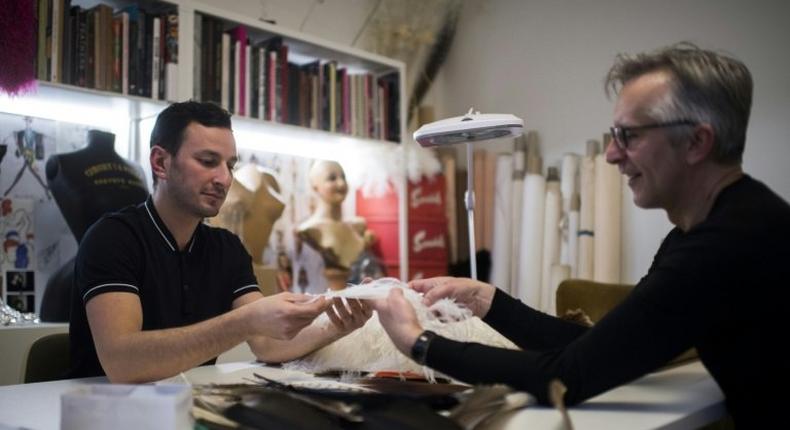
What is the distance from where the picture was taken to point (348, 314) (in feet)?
5.57

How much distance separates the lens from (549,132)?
4.24 m

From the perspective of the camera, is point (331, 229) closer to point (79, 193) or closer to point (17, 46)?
point (79, 193)

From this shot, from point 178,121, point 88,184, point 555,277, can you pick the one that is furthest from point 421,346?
point 555,277

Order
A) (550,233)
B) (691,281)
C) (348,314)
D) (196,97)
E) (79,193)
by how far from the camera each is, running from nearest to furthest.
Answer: (691,281) → (348,314) → (79,193) → (196,97) → (550,233)

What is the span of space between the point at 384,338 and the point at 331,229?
1.88 m

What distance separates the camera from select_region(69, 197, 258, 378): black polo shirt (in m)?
1.76

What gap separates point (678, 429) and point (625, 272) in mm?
2822

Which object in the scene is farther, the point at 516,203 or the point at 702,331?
the point at 516,203

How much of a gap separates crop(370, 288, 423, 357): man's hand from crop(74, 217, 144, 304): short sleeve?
693 millimetres

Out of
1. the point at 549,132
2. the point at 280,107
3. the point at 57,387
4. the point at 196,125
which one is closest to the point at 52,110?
the point at 280,107

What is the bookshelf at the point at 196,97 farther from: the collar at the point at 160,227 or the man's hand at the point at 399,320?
the man's hand at the point at 399,320

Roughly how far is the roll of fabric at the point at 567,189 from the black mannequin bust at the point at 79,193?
7.15 ft

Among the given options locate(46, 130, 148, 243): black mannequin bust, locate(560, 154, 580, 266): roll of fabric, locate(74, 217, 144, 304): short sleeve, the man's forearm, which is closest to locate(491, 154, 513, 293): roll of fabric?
locate(560, 154, 580, 266): roll of fabric

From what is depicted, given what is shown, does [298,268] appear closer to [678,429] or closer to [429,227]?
[429,227]
